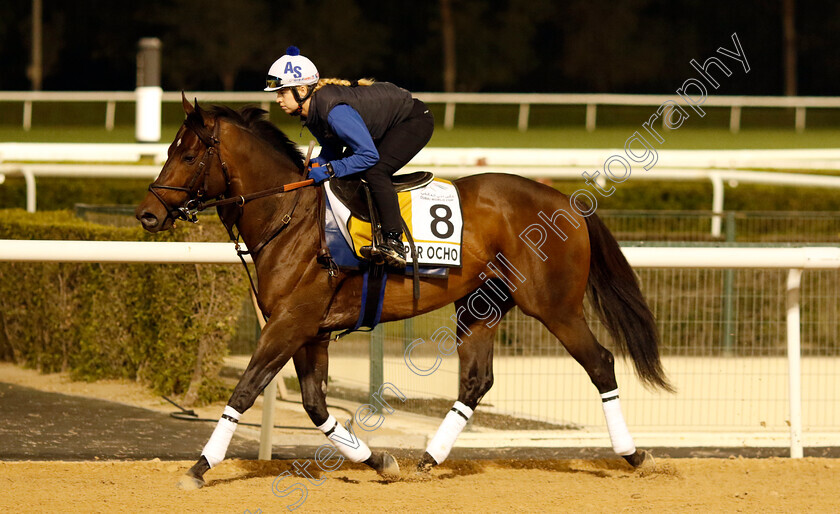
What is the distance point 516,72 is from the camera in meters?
32.6

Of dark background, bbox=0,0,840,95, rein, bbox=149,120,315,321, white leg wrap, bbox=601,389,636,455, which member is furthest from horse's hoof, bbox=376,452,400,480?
dark background, bbox=0,0,840,95

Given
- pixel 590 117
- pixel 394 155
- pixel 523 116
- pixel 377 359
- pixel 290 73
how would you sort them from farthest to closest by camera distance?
pixel 523 116 → pixel 590 117 → pixel 377 359 → pixel 394 155 → pixel 290 73

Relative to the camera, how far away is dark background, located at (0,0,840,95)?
99.5 ft

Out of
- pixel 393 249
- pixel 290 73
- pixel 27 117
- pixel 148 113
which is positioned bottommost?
pixel 393 249

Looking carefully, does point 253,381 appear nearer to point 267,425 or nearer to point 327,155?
point 267,425

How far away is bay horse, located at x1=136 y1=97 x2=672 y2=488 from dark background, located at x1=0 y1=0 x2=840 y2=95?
83.1ft

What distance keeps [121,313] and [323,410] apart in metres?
2.51

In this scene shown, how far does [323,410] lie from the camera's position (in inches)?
192

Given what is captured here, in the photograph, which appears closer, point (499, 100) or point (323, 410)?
point (323, 410)

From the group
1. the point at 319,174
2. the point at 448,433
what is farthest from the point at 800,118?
the point at 319,174

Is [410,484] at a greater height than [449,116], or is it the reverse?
[449,116]

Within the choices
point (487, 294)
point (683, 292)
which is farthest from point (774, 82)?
point (487, 294)

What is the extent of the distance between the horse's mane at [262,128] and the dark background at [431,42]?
2522cm

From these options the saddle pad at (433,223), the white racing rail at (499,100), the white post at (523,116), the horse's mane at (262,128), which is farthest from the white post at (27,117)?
the saddle pad at (433,223)
